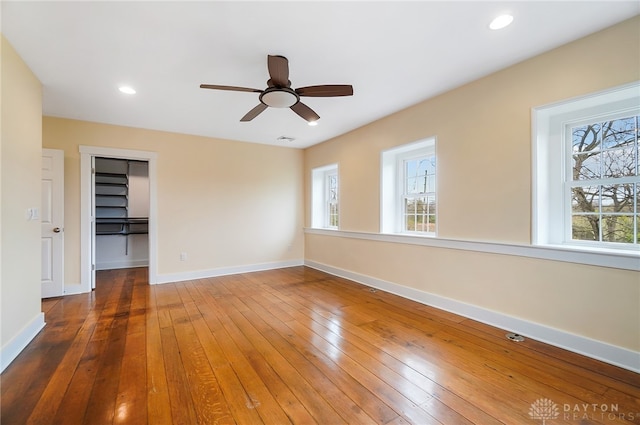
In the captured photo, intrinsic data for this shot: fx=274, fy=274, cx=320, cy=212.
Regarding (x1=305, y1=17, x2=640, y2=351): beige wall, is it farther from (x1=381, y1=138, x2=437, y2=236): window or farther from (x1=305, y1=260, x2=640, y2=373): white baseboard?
(x1=381, y1=138, x2=437, y2=236): window

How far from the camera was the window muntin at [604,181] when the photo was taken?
2156 mm

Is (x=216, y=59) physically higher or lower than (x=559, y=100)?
higher

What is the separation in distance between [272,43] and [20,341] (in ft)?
10.8

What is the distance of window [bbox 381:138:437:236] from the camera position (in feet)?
12.1

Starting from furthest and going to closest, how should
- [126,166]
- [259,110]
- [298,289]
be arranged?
1. [126,166]
2. [298,289]
3. [259,110]

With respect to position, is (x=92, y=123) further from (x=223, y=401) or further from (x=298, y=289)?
(x=223, y=401)

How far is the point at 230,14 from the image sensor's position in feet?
6.30

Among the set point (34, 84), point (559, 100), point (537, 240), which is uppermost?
point (34, 84)

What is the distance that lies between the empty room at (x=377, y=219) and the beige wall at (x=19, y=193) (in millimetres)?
25

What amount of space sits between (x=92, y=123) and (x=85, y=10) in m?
2.89

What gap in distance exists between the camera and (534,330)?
248cm

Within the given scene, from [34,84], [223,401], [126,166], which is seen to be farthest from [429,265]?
[126,166]

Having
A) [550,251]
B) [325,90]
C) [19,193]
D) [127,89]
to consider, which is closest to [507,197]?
[550,251]

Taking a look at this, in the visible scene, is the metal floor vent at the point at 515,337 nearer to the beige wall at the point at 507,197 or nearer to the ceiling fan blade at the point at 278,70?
the beige wall at the point at 507,197
